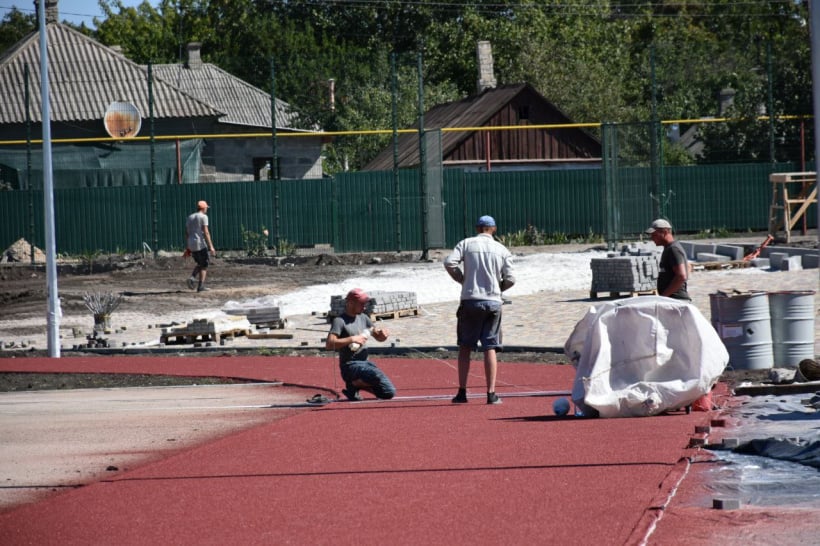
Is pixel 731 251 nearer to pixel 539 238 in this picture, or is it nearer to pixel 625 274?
pixel 625 274

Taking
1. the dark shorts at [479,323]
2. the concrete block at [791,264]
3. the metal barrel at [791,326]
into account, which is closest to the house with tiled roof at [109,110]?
the concrete block at [791,264]

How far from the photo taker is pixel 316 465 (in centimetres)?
946

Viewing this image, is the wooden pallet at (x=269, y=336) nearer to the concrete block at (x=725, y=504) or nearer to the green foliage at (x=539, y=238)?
the concrete block at (x=725, y=504)

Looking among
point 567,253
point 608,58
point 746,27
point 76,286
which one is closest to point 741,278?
point 567,253

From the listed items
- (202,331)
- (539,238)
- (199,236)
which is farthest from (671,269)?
(539,238)

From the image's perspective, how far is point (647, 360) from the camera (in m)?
11.1

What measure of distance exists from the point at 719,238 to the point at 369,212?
383 inches

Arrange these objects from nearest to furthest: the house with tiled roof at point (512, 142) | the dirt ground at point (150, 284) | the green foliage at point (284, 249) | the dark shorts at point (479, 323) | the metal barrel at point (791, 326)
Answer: the dark shorts at point (479, 323) < the metal barrel at point (791, 326) < the dirt ground at point (150, 284) < the green foliage at point (284, 249) < the house with tiled roof at point (512, 142)

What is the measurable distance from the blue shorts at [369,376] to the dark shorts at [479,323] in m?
0.94

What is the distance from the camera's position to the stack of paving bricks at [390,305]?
2041 centimetres

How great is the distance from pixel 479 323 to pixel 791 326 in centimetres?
352

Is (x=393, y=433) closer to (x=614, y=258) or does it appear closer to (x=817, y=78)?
Result: (x=817, y=78)

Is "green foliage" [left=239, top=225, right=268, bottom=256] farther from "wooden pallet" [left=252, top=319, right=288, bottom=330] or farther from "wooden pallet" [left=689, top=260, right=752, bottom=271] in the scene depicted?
"wooden pallet" [left=252, top=319, right=288, bottom=330]

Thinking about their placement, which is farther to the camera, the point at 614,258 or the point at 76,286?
the point at 76,286
